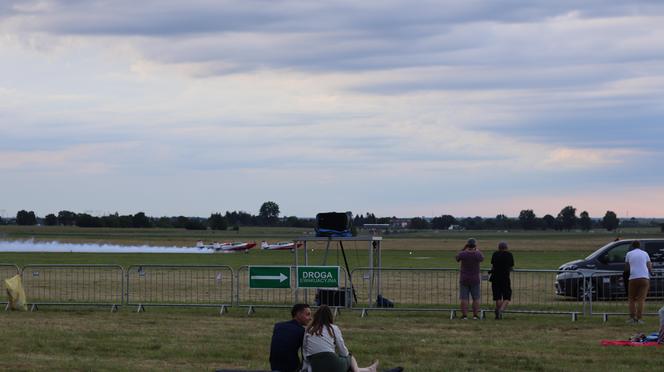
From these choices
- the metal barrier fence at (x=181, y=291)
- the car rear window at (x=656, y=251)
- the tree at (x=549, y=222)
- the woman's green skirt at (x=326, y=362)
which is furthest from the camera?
the tree at (x=549, y=222)

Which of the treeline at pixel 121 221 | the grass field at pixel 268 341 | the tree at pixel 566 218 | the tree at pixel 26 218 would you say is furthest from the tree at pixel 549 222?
the grass field at pixel 268 341

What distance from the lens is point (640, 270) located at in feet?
67.5

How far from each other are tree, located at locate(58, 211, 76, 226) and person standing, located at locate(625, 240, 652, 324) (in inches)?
6234

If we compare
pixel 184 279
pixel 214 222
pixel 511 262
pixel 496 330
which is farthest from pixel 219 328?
pixel 214 222

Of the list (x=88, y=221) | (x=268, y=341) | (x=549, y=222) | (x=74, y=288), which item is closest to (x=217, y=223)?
(x=88, y=221)

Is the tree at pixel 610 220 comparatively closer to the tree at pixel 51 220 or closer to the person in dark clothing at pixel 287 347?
the tree at pixel 51 220

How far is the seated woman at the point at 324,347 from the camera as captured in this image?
37.9ft

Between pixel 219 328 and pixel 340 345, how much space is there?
25.0 ft

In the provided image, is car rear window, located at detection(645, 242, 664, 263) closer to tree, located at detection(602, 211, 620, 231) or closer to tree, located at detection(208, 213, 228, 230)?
tree, located at detection(208, 213, 228, 230)

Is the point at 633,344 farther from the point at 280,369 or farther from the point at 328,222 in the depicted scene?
the point at 328,222

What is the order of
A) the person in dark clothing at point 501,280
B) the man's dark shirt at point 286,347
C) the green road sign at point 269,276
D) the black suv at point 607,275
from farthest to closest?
the black suv at point 607,275, the green road sign at point 269,276, the person in dark clothing at point 501,280, the man's dark shirt at point 286,347

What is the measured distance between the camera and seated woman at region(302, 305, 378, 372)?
37.9 ft

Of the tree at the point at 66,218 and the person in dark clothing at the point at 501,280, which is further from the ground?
the tree at the point at 66,218

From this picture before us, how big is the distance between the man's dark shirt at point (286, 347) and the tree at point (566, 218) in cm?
18914
